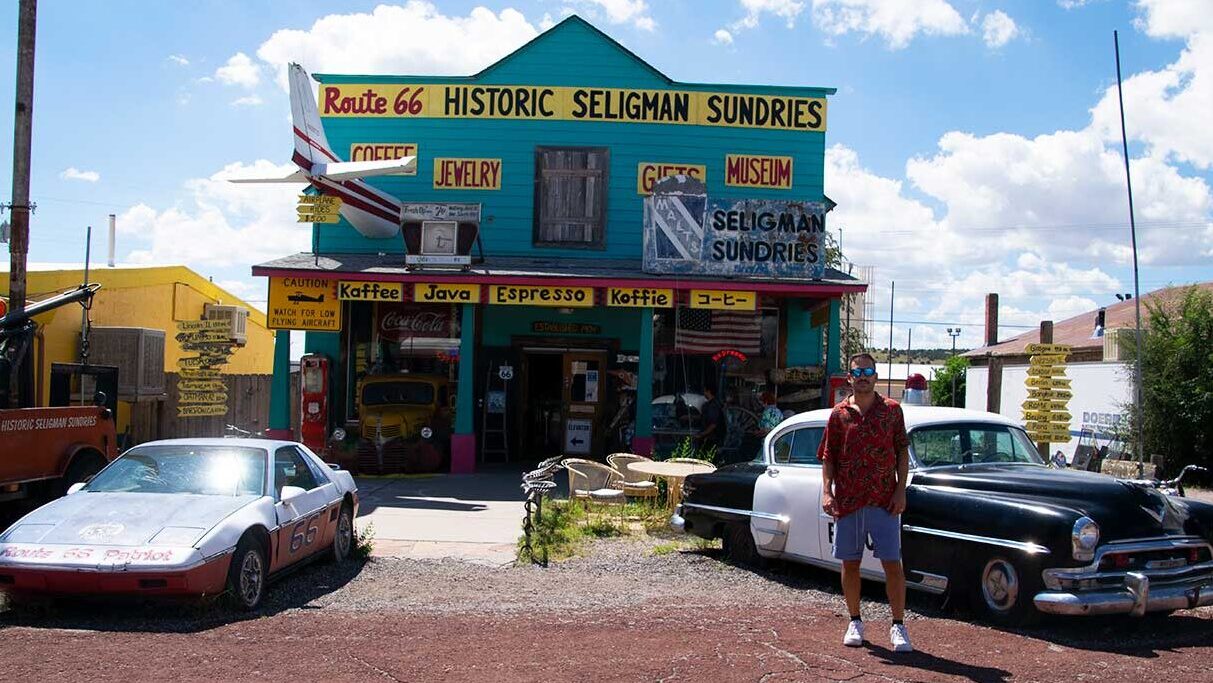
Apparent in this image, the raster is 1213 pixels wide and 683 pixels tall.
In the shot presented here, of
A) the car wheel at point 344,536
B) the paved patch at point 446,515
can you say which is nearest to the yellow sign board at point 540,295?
the paved patch at point 446,515

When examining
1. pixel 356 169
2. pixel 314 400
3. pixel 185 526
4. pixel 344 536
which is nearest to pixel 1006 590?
pixel 185 526

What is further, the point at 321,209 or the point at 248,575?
the point at 321,209

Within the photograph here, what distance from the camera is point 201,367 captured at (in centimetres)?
1702

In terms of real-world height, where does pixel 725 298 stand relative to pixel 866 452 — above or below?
above

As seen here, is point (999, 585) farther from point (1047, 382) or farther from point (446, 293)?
point (1047, 382)

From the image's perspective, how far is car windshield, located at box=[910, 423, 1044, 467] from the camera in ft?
25.3

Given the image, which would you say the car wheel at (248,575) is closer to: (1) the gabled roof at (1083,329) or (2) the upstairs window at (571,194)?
(2) the upstairs window at (571,194)

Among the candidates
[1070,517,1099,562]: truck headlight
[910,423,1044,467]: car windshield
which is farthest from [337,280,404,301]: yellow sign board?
[1070,517,1099,562]: truck headlight

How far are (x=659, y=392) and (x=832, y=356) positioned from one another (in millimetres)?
3155

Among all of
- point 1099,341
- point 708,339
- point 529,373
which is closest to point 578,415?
point 529,373

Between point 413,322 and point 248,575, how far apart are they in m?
11.3

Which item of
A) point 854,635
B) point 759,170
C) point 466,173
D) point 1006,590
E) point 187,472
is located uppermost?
point 759,170

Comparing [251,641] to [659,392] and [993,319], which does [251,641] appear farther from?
[993,319]

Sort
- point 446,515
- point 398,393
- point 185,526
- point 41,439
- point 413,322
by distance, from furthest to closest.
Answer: point 413,322, point 398,393, point 446,515, point 41,439, point 185,526
